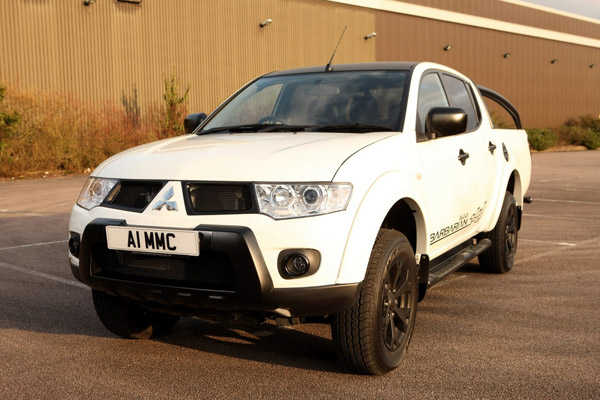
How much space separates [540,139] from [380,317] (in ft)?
122

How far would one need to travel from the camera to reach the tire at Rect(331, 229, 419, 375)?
12.0 ft

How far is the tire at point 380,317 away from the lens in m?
3.65

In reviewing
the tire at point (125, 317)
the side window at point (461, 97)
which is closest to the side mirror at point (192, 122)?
the tire at point (125, 317)

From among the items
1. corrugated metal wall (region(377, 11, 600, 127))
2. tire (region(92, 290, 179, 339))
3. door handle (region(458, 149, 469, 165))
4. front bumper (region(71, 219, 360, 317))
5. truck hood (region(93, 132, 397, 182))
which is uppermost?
corrugated metal wall (region(377, 11, 600, 127))

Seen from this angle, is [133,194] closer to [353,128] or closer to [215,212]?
[215,212]

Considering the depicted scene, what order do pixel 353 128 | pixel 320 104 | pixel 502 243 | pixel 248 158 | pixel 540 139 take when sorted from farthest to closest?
pixel 540 139, pixel 502 243, pixel 320 104, pixel 353 128, pixel 248 158

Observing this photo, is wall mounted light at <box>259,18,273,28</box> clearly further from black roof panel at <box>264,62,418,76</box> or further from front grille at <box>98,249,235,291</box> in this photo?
front grille at <box>98,249,235,291</box>

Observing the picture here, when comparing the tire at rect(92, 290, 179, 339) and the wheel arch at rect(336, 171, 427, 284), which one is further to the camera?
the tire at rect(92, 290, 179, 339)

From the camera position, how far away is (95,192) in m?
4.05

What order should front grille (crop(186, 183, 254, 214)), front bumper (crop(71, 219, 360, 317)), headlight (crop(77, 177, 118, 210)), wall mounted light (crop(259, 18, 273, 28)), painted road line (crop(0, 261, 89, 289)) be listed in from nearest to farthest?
front bumper (crop(71, 219, 360, 317)) → front grille (crop(186, 183, 254, 214)) → headlight (crop(77, 177, 118, 210)) → painted road line (crop(0, 261, 89, 289)) → wall mounted light (crop(259, 18, 273, 28))

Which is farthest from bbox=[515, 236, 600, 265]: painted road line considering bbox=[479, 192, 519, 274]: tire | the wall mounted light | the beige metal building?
the wall mounted light

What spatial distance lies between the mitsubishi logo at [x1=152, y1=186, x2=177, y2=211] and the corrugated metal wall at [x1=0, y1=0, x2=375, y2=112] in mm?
19100

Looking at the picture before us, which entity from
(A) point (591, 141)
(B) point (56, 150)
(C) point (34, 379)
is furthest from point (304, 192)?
(A) point (591, 141)

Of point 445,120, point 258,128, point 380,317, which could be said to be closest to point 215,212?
point 380,317
